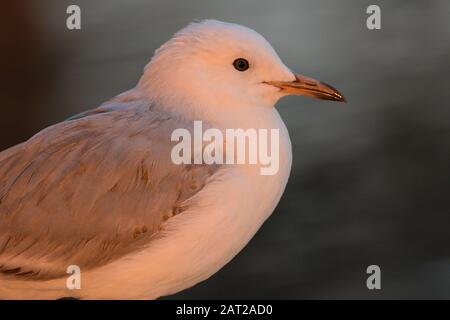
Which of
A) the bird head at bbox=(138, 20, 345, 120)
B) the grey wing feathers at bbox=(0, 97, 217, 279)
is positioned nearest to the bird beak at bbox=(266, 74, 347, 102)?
the bird head at bbox=(138, 20, 345, 120)

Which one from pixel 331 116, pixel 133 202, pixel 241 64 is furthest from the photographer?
pixel 331 116

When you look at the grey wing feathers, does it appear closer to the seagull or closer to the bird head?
the seagull

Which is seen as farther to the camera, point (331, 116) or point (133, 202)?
point (331, 116)

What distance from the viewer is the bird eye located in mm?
2363

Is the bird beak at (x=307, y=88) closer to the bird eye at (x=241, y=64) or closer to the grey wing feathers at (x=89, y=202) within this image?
the bird eye at (x=241, y=64)

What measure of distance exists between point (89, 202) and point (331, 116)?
3.97ft

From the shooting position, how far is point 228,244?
2264 millimetres

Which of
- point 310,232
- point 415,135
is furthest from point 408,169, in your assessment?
point 310,232

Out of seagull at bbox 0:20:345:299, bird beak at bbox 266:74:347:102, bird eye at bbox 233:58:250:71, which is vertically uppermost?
bird eye at bbox 233:58:250:71

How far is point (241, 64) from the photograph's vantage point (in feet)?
7.77

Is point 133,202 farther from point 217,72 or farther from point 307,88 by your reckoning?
point 307,88

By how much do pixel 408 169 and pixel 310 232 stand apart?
0.33 metres

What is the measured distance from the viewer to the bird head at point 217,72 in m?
2.35

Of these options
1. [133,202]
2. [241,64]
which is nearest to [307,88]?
[241,64]
